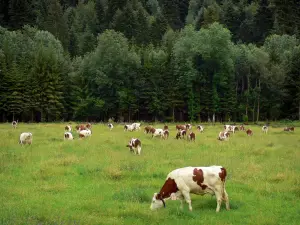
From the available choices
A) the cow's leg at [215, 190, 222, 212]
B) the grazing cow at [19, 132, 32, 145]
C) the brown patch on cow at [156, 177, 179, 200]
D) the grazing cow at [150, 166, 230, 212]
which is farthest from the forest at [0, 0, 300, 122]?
the cow's leg at [215, 190, 222, 212]

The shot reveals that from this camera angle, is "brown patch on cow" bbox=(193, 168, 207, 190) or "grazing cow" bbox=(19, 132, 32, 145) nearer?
"brown patch on cow" bbox=(193, 168, 207, 190)

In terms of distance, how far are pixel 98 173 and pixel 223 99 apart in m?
57.2

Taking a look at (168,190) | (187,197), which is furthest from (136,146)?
(187,197)

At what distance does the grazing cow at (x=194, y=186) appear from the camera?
45.3 feet

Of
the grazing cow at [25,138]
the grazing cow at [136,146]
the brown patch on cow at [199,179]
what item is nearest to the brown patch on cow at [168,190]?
the brown patch on cow at [199,179]

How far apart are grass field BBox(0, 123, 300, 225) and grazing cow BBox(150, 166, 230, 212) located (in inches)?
14.9

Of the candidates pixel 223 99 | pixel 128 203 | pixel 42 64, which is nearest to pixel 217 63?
pixel 223 99

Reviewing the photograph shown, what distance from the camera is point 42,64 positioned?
72.2 m

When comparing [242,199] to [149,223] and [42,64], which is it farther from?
[42,64]

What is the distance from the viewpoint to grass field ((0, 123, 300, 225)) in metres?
12.8

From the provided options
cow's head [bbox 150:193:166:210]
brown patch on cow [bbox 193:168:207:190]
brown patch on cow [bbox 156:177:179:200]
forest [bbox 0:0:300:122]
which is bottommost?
cow's head [bbox 150:193:166:210]

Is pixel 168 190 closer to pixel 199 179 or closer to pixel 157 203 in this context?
Answer: pixel 157 203

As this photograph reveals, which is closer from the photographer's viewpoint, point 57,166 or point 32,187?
point 32,187

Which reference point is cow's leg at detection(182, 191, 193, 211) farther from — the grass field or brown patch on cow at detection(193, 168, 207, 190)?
brown patch on cow at detection(193, 168, 207, 190)
